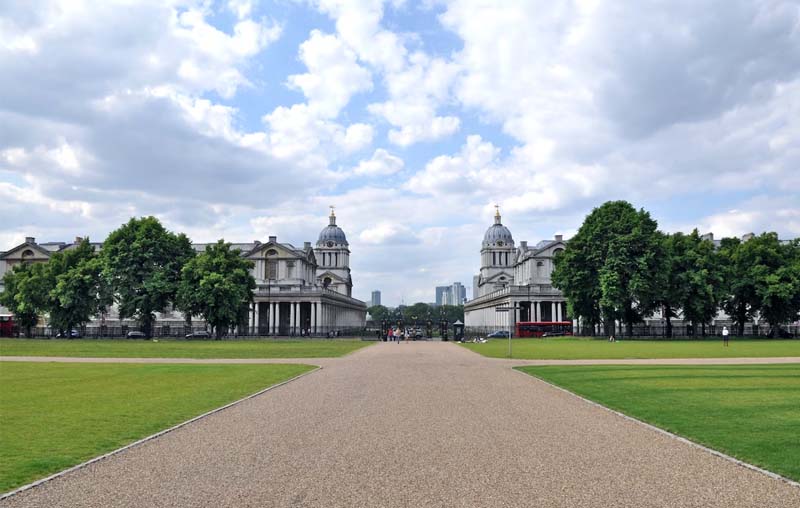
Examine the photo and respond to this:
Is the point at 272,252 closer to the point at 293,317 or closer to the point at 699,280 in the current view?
the point at 293,317

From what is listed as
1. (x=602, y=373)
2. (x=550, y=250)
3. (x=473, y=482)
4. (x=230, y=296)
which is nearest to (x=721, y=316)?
(x=550, y=250)

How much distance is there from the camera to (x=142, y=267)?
264 feet

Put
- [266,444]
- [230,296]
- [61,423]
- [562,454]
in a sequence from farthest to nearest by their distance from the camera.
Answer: [230,296] → [61,423] → [266,444] → [562,454]

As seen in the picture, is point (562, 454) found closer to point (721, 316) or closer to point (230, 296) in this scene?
point (230, 296)

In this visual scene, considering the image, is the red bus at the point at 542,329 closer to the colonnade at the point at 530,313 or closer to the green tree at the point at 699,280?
the colonnade at the point at 530,313

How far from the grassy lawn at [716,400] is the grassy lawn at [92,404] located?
11621 mm

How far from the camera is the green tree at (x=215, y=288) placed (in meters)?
77.3

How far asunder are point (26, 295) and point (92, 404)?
75.5 meters

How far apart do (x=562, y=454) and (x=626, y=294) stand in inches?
2481

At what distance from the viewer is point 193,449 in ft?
40.1

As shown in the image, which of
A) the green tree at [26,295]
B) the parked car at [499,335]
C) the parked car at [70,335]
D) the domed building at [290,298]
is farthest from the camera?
the domed building at [290,298]

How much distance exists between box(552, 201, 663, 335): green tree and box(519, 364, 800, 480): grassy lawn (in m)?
39.2

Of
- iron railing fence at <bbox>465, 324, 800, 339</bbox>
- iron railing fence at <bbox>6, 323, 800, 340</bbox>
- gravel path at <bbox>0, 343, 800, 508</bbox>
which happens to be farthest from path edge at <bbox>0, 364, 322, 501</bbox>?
iron railing fence at <bbox>6, 323, 800, 340</bbox>

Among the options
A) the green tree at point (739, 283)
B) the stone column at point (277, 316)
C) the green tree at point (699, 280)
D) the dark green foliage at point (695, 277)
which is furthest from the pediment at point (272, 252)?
the green tree at point (739, 283)
